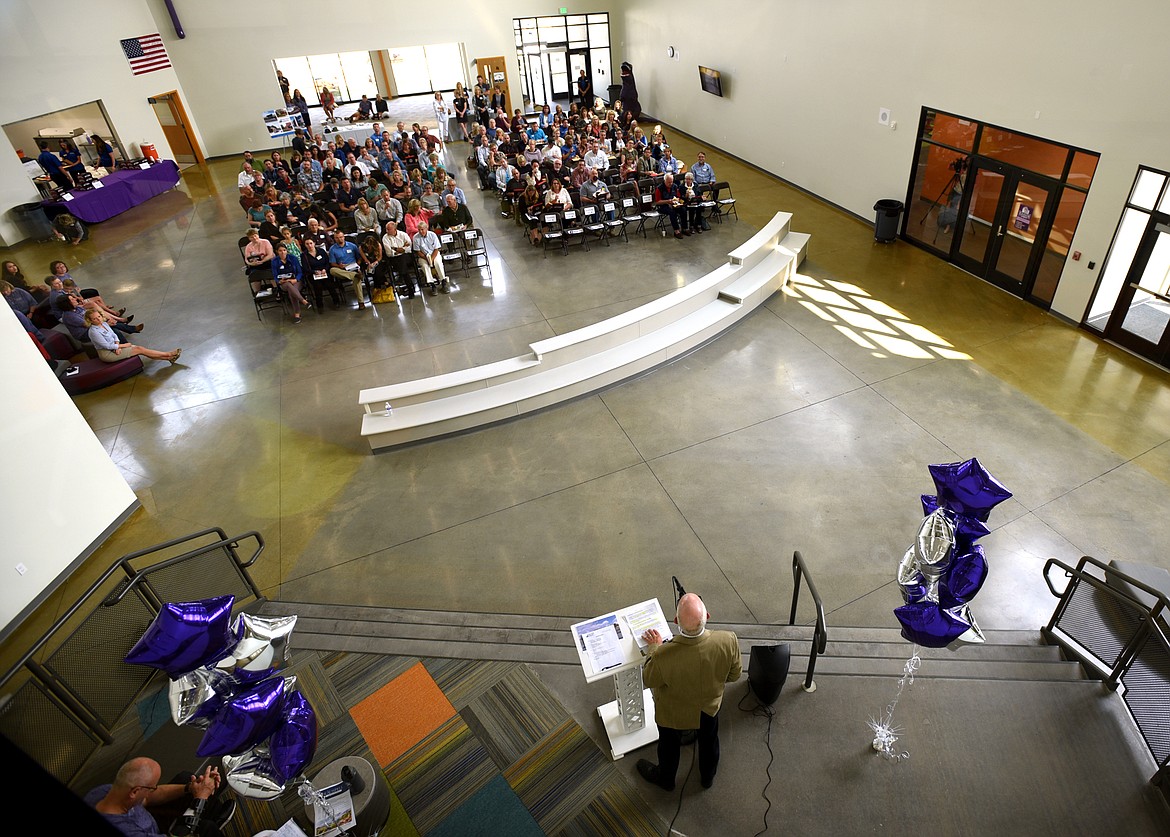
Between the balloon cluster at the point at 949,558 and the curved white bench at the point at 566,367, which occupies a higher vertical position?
the balloon cluster at the point at 949,558

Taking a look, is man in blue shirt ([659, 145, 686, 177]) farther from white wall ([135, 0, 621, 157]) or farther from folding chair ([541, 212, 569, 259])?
white wall ([135, 0, 621, 157])

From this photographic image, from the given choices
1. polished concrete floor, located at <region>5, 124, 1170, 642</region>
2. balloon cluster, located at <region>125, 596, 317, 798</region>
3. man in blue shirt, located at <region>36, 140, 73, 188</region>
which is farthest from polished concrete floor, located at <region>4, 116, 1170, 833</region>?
man in blue shirt, located at <region>36, 140, 73, 188</region>

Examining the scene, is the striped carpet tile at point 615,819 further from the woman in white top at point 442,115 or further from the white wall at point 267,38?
the white wall at point 267,38

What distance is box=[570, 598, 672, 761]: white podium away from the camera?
376cm

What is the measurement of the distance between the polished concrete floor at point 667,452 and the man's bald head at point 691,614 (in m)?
1.32

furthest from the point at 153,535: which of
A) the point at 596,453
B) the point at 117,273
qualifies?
the point at 117,273

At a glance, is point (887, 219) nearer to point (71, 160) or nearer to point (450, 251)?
point (450, 251)

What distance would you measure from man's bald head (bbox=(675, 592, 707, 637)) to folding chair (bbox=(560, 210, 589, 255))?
947 cm

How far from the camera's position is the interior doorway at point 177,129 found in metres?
18.4

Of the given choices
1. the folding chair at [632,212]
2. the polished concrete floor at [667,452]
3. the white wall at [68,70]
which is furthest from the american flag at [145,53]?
the folding chair at [632,212]

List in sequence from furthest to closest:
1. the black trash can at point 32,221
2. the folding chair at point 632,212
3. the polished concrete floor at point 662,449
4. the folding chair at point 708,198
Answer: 1. the black trash can at point 32,221
2. the folding chair at point 632,212
3. the folding chair at point 708,198
4. the polished concrete floor at point 662,449

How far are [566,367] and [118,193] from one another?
13943mm

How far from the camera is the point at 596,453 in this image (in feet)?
23.3

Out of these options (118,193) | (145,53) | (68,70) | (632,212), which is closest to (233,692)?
(632,212)
